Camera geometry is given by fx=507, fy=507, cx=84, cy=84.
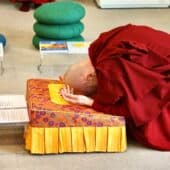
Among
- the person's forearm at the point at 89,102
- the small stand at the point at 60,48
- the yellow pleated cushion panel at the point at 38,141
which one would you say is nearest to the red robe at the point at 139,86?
the person's forearm at the point at 89,102

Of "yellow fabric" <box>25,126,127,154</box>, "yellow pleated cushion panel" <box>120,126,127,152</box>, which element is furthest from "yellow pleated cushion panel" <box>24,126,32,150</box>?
"yellow pleated cushion panel" <box>120,126,127,152</box>

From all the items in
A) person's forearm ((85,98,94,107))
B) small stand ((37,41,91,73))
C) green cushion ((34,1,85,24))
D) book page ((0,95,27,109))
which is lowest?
small stand ((37,41,91,73))

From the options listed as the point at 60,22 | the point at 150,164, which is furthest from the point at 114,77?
the point at 60,22

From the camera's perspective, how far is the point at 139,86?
1801mm

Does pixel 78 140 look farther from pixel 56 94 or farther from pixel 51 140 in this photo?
pixel 56 94

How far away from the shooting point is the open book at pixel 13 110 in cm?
187

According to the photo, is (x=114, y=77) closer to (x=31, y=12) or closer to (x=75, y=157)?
(x=75, y=157)

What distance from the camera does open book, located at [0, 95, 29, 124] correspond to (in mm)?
1874

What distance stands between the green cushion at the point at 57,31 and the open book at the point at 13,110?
94 cm

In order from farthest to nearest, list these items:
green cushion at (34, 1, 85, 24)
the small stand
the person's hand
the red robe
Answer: green cushion at (34, 1, 85, 24)
the small stand
the person's hand
the red robe

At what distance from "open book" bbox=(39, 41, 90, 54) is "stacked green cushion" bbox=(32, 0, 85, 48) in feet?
0.27

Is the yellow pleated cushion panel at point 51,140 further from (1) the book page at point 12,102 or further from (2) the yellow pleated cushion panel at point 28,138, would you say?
(1) the book page at point 12,102

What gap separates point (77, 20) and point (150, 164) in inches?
56.1

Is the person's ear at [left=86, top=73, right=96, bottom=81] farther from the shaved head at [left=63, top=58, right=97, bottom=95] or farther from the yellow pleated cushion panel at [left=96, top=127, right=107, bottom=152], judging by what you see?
the yellow pleated cushion panel at [left=96, top=127, right=107, bottom=152]
